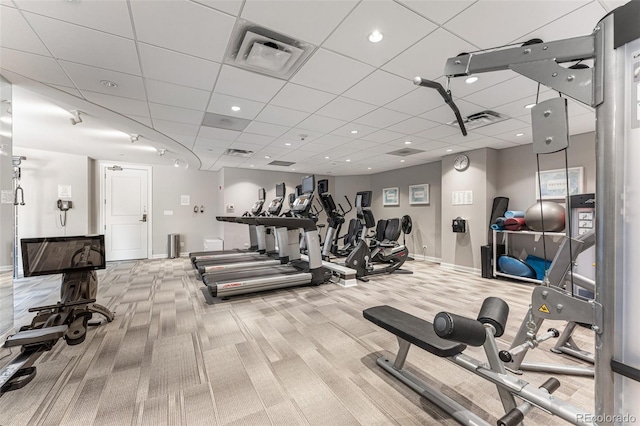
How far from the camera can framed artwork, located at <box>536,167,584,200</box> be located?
445 centimetres

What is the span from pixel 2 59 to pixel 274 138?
10.5 ft

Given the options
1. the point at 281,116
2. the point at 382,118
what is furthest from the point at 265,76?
the point at 382,118

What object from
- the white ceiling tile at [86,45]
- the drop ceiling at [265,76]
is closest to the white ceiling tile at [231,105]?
the drop ceiling at [265,76]

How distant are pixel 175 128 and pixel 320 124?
240 cm

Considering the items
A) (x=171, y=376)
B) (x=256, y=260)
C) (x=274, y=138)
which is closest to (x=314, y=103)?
(x=274, y=138)

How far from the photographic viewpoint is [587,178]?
14.4ft

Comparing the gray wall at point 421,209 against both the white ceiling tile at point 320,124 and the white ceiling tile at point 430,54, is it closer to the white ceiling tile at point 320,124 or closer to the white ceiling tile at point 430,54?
the white ceiling tile at point 320,124

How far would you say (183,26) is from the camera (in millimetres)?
1909

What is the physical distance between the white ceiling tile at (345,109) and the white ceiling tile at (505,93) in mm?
1244

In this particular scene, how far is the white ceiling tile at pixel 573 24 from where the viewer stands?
1.77 metres

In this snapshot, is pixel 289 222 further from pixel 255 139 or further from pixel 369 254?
pixel 369 254

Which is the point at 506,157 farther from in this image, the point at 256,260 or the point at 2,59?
the point at 2,59

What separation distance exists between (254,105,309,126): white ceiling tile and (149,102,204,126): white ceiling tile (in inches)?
34.3

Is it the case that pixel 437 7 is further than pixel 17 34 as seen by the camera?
No
